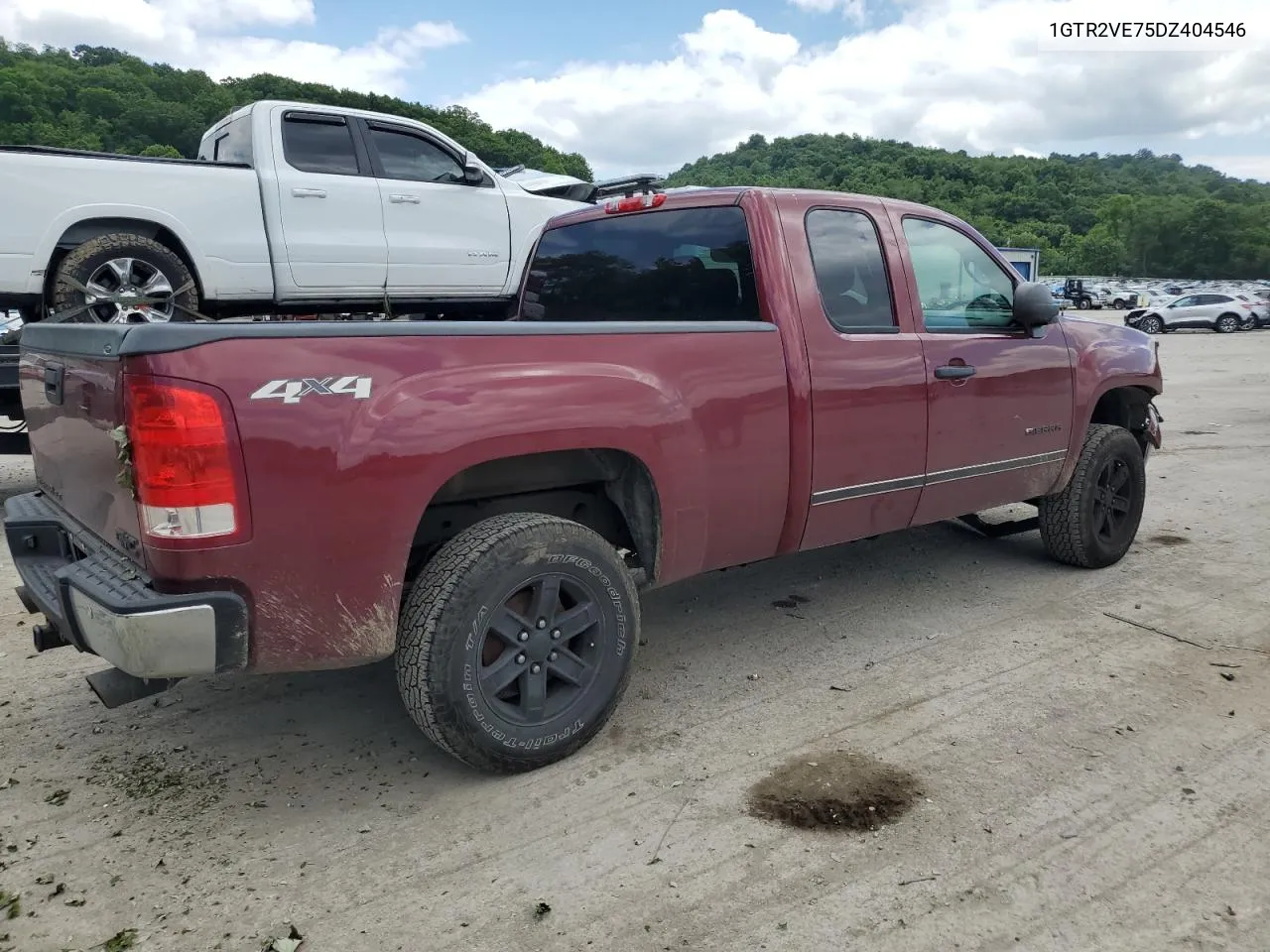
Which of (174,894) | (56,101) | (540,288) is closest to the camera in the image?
(174,894)

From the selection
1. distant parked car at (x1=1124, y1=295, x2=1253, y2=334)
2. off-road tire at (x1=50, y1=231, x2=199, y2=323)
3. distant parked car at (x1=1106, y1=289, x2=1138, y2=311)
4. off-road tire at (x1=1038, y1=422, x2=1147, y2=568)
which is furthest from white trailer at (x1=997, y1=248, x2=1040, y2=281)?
distant parked car at (x1=1106, y1=289, x2=1138, y2=311)

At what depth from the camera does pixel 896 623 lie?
4.38 m

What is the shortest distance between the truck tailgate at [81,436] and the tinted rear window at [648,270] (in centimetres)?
208

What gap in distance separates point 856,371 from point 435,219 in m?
4.80

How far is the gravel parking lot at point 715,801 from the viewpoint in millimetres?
2330

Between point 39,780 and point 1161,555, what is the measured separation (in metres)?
5.48

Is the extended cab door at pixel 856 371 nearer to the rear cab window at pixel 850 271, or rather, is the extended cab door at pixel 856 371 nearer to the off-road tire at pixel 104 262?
the rear cab window at pixel 850 271

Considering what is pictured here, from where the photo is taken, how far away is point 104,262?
624cm

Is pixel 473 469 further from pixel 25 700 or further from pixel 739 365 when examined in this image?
pixel 25 700

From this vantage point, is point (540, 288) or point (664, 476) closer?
point (664, 476)

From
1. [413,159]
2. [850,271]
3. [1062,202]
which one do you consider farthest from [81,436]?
[1062,202]

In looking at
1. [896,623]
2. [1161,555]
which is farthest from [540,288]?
[1161,555]

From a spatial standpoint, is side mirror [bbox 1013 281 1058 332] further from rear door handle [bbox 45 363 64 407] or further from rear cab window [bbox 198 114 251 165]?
rear cab window [bbox 198 114 251 165]

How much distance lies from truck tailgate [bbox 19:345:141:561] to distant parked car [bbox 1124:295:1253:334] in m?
36.9
